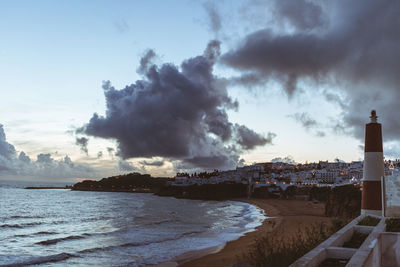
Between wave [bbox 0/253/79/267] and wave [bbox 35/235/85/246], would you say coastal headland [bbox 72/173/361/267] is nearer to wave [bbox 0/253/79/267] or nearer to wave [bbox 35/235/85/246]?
wave [bbox 0/253/79/267]

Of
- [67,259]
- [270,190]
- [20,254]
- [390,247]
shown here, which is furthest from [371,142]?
[270,190]

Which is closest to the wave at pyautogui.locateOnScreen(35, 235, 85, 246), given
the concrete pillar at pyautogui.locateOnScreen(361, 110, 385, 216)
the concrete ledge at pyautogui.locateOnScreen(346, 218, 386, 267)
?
the concrete pillar at pyautogui.locateOnScreen(361, 110, 385, 216)

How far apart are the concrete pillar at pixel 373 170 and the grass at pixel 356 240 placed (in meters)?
4.49

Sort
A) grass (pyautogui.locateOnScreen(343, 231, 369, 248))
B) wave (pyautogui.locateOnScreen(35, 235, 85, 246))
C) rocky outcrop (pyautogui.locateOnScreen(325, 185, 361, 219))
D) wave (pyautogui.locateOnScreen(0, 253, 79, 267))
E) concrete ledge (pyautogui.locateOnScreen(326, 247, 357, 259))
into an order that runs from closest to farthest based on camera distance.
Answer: concrete ledge (pyautogui.locateOnScreen(326, 247, 357, 259))
grass (pyautogui.locateOnScreen(343, 231, 369, 248))
wave (pyautogui.locateOnScreen(0, 253, 79, 267))
wave (pyautogui.locateOnScreen(35, 235, 85, 246))
rocky outcrop (pyautogui.locateOnScreen(325, 185, 361, 219))

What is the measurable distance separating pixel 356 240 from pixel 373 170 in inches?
209

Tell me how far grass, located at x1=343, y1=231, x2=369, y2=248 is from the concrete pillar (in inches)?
177

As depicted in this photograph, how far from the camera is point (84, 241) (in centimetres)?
2000

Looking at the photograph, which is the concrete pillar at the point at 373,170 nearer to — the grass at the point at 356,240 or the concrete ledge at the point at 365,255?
the grass at the point at 356,240

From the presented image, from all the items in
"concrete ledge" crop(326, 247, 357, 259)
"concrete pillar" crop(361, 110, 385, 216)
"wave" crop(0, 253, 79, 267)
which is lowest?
"wave" crop(0, 253, 79, 267)

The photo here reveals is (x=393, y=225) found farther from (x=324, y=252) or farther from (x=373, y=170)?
(x=324, y=252)

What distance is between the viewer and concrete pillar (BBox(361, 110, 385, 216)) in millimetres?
11477

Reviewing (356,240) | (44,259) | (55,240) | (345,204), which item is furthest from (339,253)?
(345,204)

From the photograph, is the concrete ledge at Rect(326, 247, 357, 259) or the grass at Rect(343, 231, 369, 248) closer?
the concrete ledge at Rect(326, 247, 357, 259)

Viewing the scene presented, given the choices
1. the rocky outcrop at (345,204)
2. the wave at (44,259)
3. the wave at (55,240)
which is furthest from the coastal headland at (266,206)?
the wave at (55,240)
